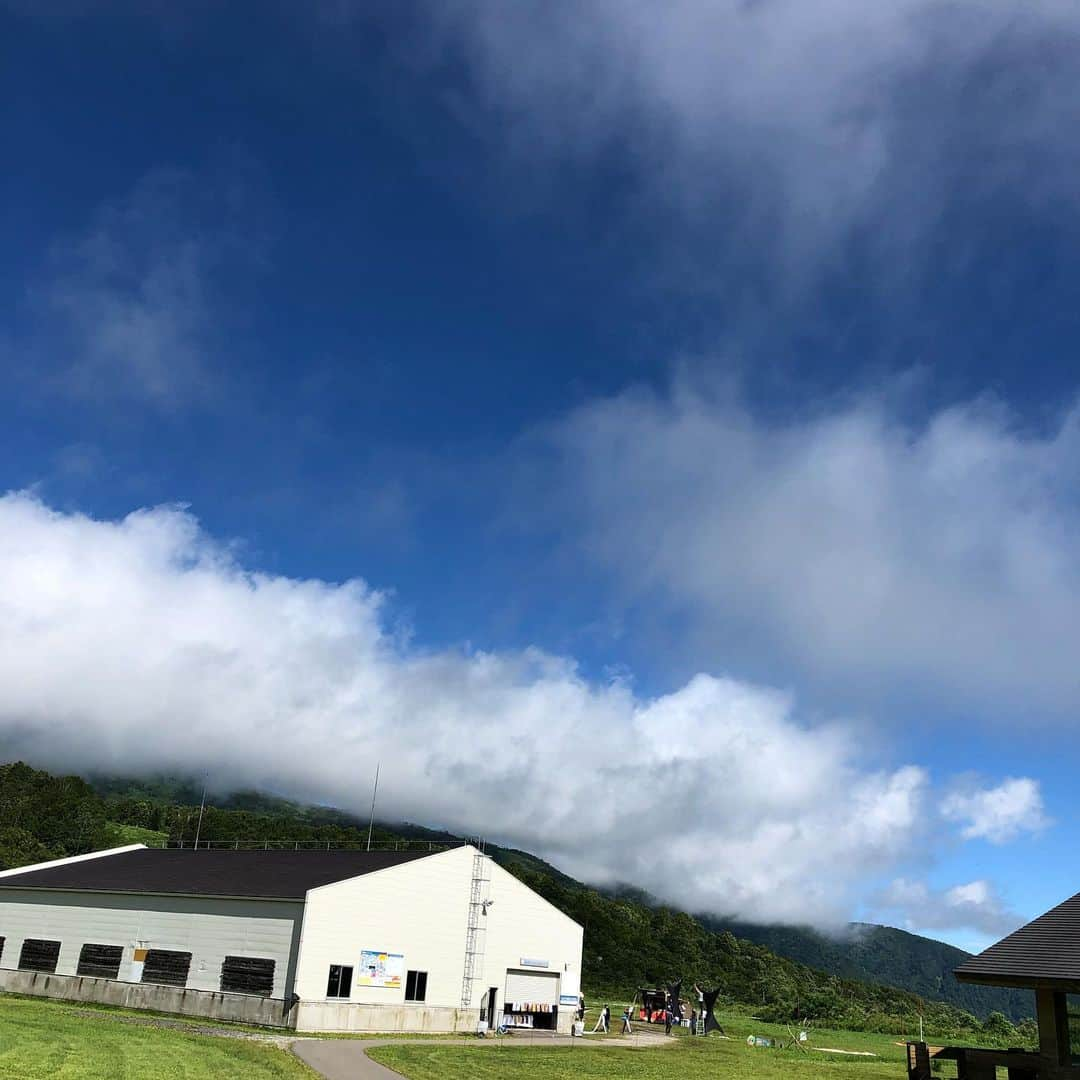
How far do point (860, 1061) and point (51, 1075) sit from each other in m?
32.9

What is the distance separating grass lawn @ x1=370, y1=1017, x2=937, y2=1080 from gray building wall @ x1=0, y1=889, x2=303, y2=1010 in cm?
848

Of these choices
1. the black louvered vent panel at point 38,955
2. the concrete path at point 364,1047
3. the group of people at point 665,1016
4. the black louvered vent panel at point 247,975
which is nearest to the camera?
the concrete path at point 364,1047

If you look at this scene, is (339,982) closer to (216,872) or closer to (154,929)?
(154,929)

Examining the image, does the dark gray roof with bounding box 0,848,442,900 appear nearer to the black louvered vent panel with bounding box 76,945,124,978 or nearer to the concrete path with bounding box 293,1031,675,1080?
the black louvered vent panel with bounding box 76,945,124,978

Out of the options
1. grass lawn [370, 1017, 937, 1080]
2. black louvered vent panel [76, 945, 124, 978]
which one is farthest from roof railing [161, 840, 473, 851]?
grass lawn [370, 1017, 937, 1080]

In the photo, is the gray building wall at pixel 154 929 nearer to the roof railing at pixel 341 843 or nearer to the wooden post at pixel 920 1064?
the roof railing at pixel 341 843

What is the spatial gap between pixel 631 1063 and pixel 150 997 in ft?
68.9

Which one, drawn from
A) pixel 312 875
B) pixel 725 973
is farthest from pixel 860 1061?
pixel 725 973

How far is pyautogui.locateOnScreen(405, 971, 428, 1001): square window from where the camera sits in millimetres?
42784

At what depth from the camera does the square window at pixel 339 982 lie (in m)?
39.1

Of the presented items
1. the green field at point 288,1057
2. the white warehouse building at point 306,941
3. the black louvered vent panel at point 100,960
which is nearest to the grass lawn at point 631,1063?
the green field at point 288,1057

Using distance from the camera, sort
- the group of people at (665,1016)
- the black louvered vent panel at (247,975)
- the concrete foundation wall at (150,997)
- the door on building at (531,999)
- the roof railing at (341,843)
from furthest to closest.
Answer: the roof railing at (341,843) → the group of people at (665,1016) → the door on building at (531,999) → the black louvered vent panel at (247,975) → the concrete foundation wall at (150,997)

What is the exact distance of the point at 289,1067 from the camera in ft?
78.1

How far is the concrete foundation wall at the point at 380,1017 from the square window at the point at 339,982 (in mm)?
824
